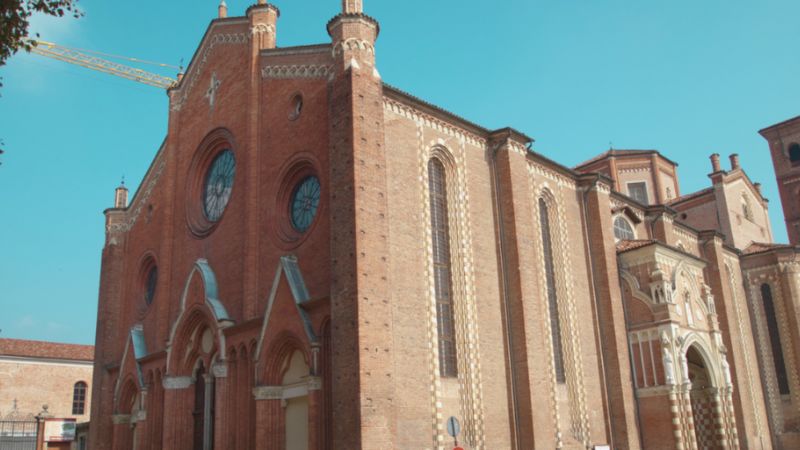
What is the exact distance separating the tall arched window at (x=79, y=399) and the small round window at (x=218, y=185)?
75.0ft

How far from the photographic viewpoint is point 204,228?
925 inches

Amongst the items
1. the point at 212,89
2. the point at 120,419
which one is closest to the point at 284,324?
the point at 212,89

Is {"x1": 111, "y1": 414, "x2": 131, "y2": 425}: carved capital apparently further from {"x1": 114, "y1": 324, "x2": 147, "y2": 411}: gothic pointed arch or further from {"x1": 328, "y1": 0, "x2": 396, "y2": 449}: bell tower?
{"x1": 328, "y1": 0, "x2": 396, "y2": 449}: bell tower

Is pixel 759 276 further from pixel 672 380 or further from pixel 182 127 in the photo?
pixel 182 127

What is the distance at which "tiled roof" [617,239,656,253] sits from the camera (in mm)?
24741

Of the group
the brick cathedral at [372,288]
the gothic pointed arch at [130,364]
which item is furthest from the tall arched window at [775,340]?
the gothic pointed arch at [130,364]

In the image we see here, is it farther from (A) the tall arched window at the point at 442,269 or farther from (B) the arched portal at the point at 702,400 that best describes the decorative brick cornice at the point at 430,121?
(B) the arched portal at the point at 702,400

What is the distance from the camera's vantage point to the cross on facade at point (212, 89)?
24.3 m

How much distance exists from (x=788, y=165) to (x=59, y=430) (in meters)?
39.4

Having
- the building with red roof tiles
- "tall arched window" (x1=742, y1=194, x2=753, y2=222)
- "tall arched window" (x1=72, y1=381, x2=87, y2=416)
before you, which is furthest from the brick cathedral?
"tall arched window" (x1=72, y1=381, x2=87, y2=416)

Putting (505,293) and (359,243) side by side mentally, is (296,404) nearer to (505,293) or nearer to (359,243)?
(359,243)

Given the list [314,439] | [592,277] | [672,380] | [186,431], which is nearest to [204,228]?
[186,431]

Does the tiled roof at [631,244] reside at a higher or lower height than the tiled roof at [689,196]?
lower

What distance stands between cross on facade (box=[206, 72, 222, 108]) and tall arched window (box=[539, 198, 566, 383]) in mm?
11378
